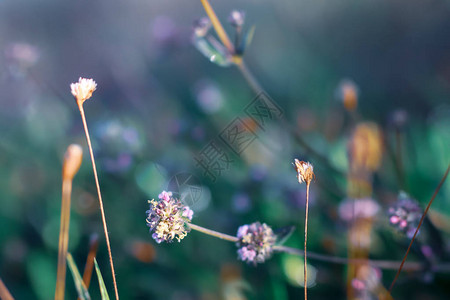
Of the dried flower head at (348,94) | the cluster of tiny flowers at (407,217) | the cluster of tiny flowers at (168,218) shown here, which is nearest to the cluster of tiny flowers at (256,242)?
the cluster of tiny flowers at (168,218)

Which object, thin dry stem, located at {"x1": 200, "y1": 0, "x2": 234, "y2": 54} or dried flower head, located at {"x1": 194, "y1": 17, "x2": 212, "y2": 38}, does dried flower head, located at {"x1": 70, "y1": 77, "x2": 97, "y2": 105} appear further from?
dried flower head, located at {"x1": 194, "y1": 17, "x2": 212, "y2": 38}

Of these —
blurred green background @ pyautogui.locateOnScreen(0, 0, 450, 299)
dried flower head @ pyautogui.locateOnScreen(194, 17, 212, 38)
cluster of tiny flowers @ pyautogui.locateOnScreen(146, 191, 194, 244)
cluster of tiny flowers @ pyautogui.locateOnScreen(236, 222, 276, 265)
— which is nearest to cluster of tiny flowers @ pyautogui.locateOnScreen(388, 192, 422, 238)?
blurred green background @ pyautogui.locateOnScreen(0, 0, 450, 299)

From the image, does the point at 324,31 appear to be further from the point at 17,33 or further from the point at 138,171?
the point at 17,33

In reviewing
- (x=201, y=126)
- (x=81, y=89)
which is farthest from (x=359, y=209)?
(x=81, y=89)

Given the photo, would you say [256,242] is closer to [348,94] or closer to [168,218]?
[168,218]

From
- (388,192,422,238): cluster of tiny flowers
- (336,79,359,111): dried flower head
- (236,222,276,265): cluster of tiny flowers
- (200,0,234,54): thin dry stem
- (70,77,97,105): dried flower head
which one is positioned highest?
(336,79,359,111): dried flower head

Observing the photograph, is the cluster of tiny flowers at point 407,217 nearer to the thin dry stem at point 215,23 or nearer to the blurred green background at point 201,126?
the blurred green background at point 201,126
